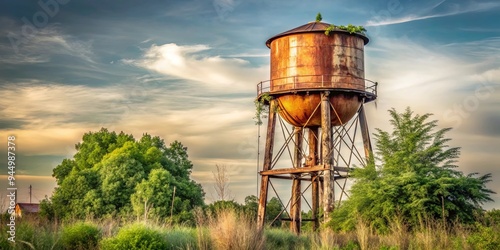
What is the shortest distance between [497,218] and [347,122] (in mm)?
8921

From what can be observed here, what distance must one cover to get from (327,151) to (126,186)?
17171 mm

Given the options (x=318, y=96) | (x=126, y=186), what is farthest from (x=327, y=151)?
(x=126, y=186)

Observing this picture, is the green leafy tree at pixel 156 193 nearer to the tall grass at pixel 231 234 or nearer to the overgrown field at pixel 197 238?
the overgrown field at pixel 197 238

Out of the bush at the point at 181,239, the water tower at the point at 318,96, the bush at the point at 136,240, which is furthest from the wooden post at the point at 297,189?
the bush at the point at 136,240

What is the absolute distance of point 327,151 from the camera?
3228 centimetres

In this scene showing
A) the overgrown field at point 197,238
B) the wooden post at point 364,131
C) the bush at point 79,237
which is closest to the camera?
the overgrown field at point 197,238

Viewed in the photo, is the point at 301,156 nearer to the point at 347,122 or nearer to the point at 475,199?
the point at 347,122

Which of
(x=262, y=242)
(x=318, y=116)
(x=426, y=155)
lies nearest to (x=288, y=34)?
(x=318, y=116)

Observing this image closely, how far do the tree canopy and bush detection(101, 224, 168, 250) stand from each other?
20342 mm

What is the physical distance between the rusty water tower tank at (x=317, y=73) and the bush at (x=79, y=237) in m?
14.4

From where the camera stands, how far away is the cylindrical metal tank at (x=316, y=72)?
32688 mm

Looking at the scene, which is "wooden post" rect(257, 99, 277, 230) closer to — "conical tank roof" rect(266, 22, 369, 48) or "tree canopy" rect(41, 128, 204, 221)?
Result: "conical tank roof" rect(266, 22, 369, 48)

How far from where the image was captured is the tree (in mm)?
27281

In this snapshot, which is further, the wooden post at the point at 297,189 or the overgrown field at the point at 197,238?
the wooden post at the point at 297,189
